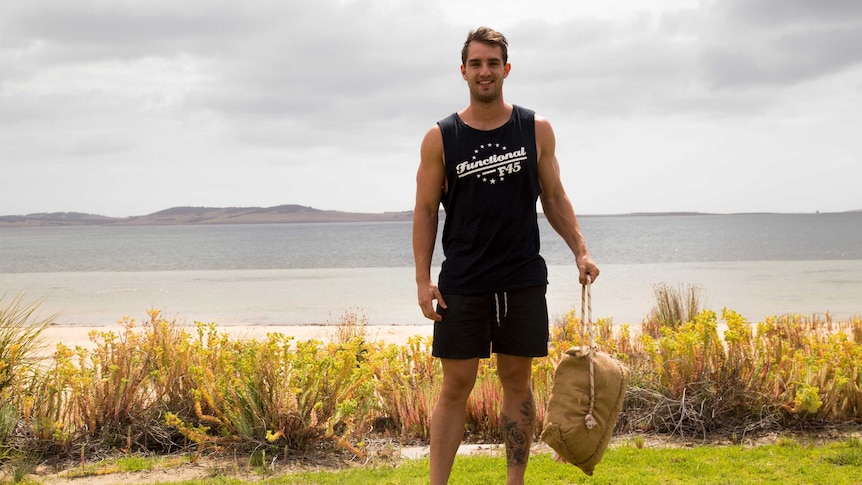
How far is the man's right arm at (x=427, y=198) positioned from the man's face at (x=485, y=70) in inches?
10.9

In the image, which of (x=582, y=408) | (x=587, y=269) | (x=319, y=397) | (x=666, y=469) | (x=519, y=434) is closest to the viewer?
(x=582, y=408)

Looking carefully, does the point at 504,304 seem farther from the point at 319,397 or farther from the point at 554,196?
the point at 319,397

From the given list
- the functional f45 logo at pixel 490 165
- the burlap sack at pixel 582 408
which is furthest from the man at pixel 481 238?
the burlap sack at pixel 582 408

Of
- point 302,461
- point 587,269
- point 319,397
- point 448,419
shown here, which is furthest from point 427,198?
point 302,461

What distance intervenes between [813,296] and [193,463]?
63.7 ft

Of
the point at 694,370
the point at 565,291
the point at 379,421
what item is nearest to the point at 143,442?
the point at 379,421

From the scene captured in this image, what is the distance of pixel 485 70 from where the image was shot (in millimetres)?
3357

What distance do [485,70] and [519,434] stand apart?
1.83m

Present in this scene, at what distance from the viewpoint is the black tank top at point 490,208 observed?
131 inches

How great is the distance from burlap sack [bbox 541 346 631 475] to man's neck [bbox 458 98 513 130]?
119 cm

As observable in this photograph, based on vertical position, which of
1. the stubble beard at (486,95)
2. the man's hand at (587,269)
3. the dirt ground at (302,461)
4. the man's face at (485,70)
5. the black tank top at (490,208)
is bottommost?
the dirt ground at (302,461)

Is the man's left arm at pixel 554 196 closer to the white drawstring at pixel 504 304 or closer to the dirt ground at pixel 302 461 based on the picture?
the white drawstring at pixel 504 304

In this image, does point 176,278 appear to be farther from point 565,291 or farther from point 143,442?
point 143,442

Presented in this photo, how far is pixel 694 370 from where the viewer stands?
5.49 meters
